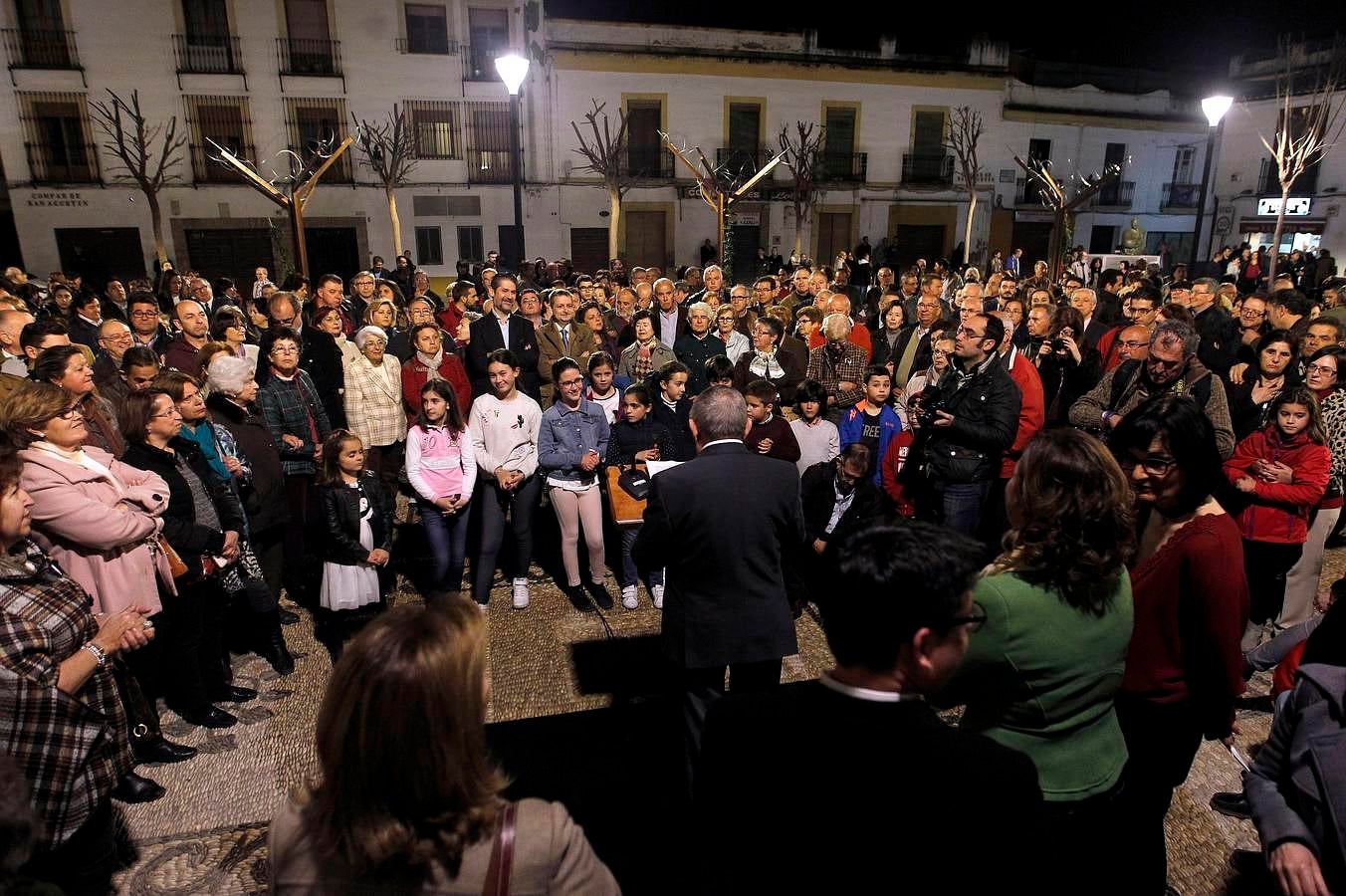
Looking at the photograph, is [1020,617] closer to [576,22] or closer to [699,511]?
[699,511]

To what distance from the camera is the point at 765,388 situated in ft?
17.6

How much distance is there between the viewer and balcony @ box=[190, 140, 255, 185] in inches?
928

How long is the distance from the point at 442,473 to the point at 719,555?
107 inches

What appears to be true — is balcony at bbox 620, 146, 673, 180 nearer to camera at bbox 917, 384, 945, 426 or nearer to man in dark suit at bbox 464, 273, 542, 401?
man in dark suit at bbox 464, 273, 542, 401

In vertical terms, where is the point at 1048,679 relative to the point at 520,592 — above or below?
above

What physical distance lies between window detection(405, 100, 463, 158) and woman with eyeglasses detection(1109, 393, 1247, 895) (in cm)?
2616

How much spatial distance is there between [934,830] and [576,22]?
2788cm

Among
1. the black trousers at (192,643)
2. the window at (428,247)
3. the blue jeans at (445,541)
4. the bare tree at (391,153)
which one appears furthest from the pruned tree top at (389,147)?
the black trousers at (192,643)

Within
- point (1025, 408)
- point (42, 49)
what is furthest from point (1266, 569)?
point (42, 49)

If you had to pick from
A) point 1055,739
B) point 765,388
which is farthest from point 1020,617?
point 765,388

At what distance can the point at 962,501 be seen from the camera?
194 inches

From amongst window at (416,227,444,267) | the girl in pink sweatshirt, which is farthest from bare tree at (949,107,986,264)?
the girl in pink sweatshirt

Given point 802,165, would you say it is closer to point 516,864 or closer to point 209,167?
point 209,167

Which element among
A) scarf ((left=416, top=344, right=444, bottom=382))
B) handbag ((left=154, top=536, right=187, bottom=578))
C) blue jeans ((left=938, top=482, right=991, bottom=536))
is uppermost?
scarf ((left=416, top=344, right=444, bottom=382))
